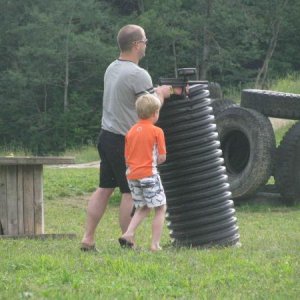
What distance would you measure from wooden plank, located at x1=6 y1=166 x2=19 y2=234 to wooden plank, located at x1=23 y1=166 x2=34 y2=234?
0.30 feet

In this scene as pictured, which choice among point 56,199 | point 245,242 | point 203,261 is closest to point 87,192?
point 56,199

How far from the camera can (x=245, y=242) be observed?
30.6 feet

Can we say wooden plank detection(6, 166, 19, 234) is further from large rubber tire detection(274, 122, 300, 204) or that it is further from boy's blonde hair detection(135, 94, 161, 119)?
large rubber tire detection(274, 122, 300, 204)

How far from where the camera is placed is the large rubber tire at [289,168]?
49.6ft

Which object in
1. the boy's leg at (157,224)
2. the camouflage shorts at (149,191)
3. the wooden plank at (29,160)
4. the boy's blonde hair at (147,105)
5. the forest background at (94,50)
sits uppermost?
the boy's blonde hair at (147,105)

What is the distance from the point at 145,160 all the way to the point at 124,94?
591 mm

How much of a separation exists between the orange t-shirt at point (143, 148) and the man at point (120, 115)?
188 millimetres

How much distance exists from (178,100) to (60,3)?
1636 inches

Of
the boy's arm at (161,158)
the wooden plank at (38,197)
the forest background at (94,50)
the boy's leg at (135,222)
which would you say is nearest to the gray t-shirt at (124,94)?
the boy's arm at (161,158)

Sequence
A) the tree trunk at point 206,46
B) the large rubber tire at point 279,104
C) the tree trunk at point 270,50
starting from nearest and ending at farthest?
the large rubber tire at point 279,104 < the tree trunk at point 270,50 < the tree trunk at point 206,46

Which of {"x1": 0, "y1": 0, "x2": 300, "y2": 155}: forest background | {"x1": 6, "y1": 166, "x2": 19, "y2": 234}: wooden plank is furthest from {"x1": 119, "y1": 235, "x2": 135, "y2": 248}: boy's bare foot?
{"x1": 0, "y1": 0, "x2": 300, "y2": 155}: forest background

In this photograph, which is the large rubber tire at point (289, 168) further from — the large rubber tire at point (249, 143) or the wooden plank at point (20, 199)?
the wooden plank at point (20, 199)

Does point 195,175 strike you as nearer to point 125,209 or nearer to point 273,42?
point 125,209

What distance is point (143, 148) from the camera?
771 cm
